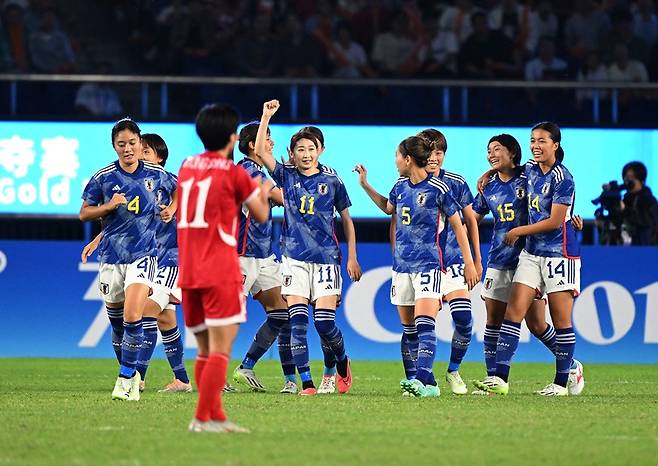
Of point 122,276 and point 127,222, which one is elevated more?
point 127,222

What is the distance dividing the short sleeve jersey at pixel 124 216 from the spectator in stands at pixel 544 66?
11.1m

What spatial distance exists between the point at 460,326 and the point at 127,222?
3075 millimetres

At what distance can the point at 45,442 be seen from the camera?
25.7 ft

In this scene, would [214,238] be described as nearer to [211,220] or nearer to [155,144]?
[211,220]

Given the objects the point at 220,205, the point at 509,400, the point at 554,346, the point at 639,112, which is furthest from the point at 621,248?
the point at 220,205

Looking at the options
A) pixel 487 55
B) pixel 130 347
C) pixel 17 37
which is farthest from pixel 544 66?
pixel 130 347

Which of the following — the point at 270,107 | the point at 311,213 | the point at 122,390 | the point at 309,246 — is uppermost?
the point at 270,107

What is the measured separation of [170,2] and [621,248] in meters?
8.98

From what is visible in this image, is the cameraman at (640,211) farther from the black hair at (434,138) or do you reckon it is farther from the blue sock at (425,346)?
the blue sock at (425,346)

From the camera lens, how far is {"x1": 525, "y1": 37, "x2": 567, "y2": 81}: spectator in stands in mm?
21344

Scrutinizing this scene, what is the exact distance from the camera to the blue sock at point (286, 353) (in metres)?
12.4

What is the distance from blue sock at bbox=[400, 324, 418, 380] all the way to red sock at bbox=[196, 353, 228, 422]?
3994 mm

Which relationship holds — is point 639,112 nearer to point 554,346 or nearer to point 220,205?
point 554,346

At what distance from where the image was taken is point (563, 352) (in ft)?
38.7
